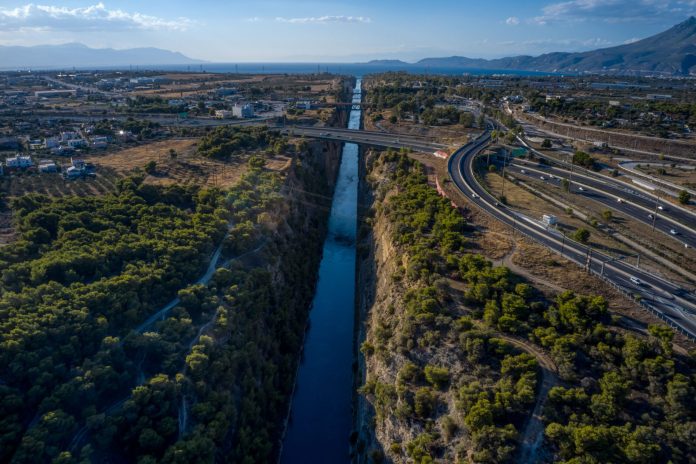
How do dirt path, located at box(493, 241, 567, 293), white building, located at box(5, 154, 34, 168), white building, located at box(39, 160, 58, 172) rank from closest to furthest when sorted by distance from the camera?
dirt path, located at box(493, 241, 567, 293) < white building, located at box(39, 160, 58, 172) < white building, located at box(5, 154, 34, 168)

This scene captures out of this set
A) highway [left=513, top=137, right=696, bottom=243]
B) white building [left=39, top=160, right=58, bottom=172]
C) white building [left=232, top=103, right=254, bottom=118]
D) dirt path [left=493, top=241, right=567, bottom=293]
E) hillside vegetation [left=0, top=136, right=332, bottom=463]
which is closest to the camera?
hillside vegetation [left=0, top=136, right=332, bottom=463]

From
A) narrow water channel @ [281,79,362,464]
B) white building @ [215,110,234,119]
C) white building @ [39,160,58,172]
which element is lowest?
narrow water channel @ [281,79,362,464]

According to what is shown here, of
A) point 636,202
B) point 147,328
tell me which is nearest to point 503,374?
point 147,328

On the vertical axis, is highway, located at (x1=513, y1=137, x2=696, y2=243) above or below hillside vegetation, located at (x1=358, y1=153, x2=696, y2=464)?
above

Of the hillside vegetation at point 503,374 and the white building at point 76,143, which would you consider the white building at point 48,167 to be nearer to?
the white building at point 76,143

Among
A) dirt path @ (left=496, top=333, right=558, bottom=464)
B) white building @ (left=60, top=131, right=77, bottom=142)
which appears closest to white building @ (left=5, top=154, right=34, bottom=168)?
white building @ (left=60, top=131, right=77, bottom=142)

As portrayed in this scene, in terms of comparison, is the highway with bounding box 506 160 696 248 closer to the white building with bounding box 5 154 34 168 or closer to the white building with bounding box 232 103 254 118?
the white building with bounding box 232 103 254 118

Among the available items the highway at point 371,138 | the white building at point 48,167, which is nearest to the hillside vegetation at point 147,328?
the white building at point 48,167
